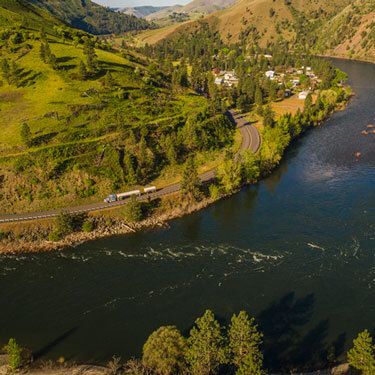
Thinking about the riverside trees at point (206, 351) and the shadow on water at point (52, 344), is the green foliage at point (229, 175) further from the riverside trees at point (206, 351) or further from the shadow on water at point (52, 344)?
the shadow on water at point (52, 344)

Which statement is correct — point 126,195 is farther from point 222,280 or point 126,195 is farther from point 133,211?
point 222,280

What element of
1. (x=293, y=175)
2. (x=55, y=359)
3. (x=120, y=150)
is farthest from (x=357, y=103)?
(x=55, y=359)

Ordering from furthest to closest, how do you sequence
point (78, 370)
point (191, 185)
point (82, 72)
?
point (82, 72)
point (191, 185)
point (78, 370)

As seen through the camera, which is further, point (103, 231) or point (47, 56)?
point (47, 56)

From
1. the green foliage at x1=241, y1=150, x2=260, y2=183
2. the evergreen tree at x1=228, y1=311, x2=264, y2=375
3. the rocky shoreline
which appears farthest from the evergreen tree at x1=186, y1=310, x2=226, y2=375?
the green foliage at x1=241, y1=150, x2=260, y2=183

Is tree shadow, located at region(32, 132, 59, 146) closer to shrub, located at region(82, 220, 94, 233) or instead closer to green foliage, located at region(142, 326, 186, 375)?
shrub, located at region(82, 220, 94, 233)

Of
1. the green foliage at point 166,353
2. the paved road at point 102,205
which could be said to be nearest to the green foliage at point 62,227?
the paved road at point 102,205

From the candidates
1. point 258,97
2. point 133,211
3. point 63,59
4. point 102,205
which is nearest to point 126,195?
point 102,205

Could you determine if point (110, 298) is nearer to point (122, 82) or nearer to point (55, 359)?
point (55, 359)
